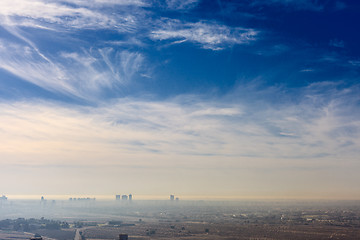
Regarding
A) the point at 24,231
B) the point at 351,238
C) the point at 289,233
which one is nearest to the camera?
the point at 351,238

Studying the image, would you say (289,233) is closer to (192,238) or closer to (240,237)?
(240,237)

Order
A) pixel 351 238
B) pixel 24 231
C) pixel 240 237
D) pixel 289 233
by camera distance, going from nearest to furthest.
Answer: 1. pixel 351 238
2. pixel 240 237
3. pixel 289 233
4. pixel 24 231

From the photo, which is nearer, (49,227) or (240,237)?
(240,237)

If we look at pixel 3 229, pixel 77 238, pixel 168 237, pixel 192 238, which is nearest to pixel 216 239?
pixel 192 238

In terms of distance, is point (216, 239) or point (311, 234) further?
point (311, 234)

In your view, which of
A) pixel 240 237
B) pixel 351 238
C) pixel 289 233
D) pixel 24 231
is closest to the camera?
pixel 351 238

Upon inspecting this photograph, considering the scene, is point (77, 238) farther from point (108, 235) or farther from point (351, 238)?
point (351, 238)

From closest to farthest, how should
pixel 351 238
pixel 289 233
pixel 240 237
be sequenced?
pixel 351 238 < pixel 240 237 < pixel 289 233

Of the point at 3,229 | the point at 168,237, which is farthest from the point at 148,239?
the point at 3,229
